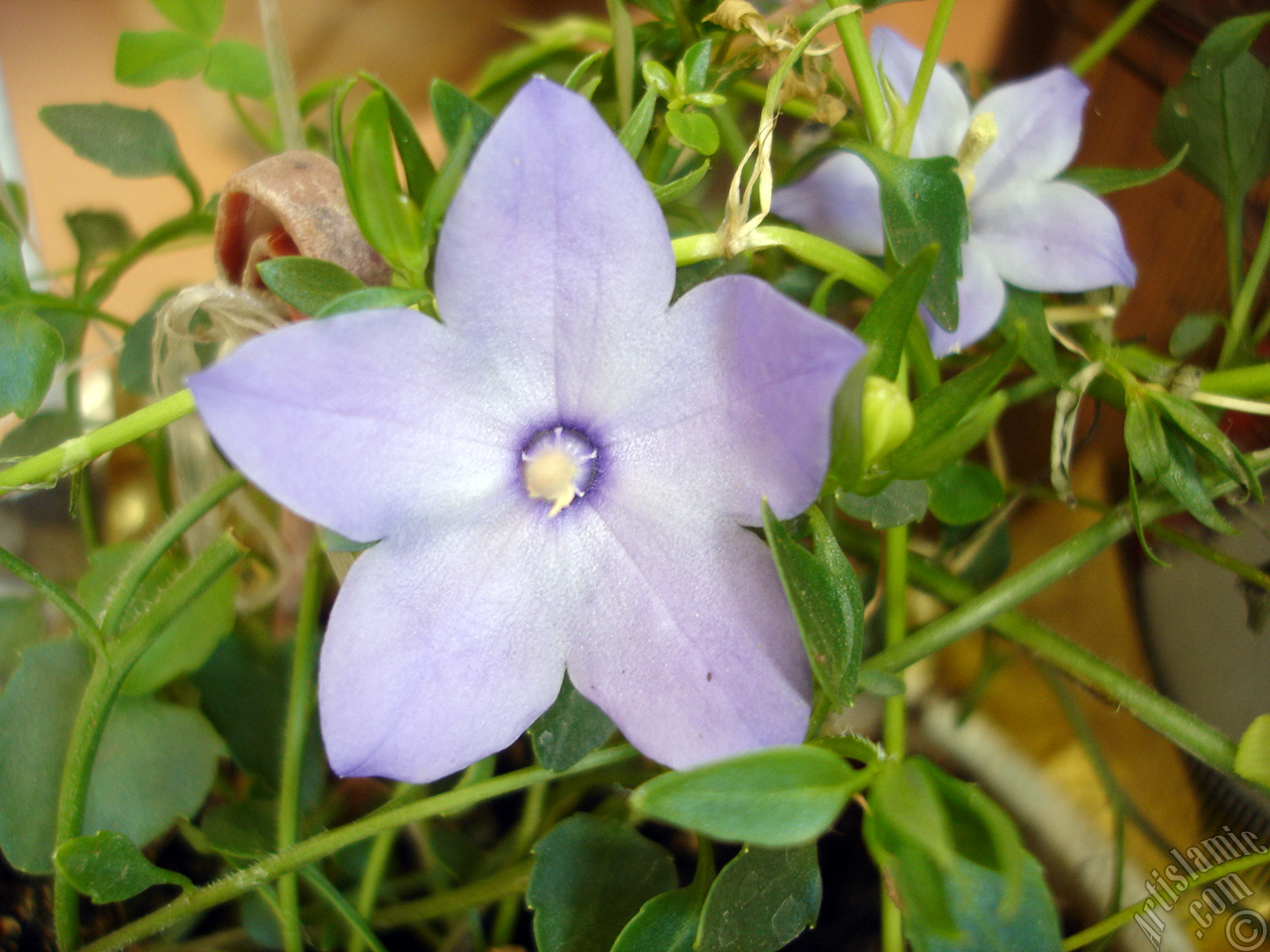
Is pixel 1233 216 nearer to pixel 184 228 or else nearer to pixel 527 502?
pixel 527 502

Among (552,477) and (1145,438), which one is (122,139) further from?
(1145,438)

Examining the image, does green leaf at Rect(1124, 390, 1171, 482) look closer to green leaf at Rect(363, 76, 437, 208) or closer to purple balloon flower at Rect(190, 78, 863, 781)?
purple balloon flower at Rect(190, 78, 863, 781)

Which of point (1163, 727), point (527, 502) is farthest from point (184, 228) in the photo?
point (1163, 727)

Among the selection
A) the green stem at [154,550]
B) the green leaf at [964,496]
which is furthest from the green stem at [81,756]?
the green leaf at [964,496]

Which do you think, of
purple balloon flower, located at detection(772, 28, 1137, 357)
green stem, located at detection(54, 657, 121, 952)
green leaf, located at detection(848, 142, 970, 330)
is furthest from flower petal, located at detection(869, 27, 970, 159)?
green stem, located at detection(54, 657, 121, 952)

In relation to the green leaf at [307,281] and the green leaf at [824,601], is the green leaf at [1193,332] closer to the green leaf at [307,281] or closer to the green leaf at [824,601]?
the green leaf at [824,601]
